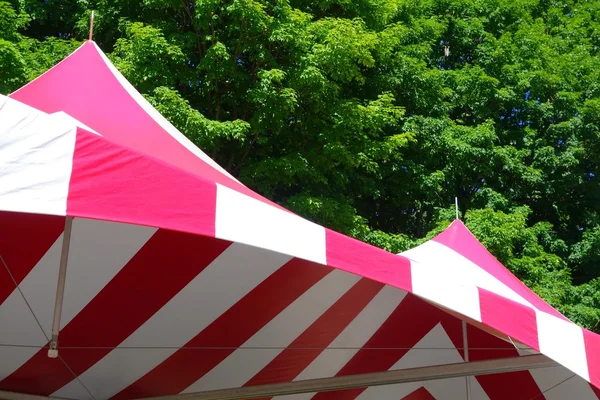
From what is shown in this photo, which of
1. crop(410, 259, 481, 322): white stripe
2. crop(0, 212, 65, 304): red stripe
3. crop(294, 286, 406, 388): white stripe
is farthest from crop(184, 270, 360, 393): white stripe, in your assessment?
crop(410, 259, 481, 322): white stripe

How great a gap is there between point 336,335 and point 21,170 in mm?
2252

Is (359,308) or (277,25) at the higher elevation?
(277,25)

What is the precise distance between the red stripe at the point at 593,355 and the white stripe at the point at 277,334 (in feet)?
4.21

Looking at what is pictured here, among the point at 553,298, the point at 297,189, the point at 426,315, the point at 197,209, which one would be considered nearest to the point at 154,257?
the point at 197,209

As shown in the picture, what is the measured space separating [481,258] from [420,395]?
88 cm

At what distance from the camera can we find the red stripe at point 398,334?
368cm

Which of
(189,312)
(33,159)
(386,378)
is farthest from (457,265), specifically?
(33,159)

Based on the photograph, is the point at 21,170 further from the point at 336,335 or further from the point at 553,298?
the point at 553,298

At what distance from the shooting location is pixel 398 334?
3783mm

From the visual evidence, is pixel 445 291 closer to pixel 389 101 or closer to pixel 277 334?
pixel 277 334

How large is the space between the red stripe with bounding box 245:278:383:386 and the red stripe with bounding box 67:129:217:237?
1.74 m

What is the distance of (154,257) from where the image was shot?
117 inches

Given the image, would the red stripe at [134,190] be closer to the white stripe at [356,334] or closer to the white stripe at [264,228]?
the white stripe at [264,228]

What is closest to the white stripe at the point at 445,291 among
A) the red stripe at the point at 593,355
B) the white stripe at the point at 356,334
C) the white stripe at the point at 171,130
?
the red stripe at the point at 593,355
